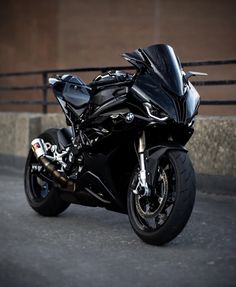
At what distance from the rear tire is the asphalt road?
4.0 inches

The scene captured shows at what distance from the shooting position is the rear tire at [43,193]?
6.74 m

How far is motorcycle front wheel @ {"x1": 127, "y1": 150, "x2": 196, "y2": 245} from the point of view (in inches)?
205

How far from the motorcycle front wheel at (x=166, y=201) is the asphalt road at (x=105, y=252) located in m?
0.14

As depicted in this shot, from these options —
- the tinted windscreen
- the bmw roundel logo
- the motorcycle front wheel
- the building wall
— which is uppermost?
the building wall

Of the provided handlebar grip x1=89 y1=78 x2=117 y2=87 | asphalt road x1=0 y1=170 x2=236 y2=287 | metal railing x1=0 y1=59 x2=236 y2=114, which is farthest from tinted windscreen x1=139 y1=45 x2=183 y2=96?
metal railing x1=0 y1=59 x2=236 y2=114

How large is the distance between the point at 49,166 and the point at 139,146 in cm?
132

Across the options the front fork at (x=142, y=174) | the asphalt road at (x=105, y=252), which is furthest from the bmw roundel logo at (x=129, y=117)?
the asphalt road at (x=105, y=252)

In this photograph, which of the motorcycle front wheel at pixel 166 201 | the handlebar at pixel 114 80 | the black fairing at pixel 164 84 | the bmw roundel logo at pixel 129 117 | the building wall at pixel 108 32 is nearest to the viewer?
the motorcycle front wheel at pixel 166 201

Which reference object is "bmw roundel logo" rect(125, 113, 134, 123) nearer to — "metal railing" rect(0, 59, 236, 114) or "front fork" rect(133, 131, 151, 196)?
"front fork" rect(133, 131, 151, 196)

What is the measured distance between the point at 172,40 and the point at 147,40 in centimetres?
58

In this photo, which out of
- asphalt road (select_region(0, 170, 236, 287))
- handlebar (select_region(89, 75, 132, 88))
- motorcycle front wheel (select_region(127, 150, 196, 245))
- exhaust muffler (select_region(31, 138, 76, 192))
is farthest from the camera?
exhaust muffler (select_region(31, 138, 76, 192))

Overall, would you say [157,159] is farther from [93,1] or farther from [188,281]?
[93,1]

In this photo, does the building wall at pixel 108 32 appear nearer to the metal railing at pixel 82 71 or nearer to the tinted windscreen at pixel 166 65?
the metal railing at pixel 82 71

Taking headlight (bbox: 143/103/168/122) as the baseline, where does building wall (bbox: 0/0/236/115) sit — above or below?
above
